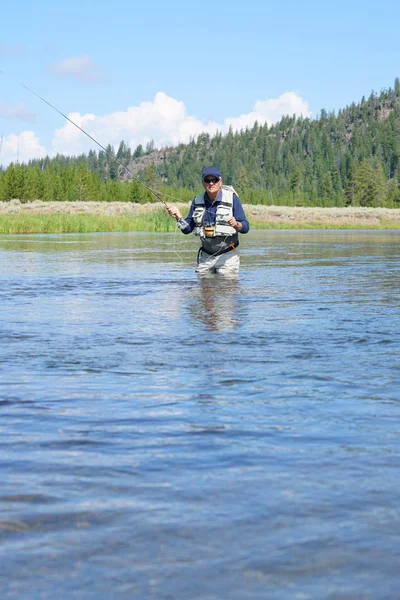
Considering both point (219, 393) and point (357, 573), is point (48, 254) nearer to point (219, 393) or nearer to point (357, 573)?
point (219, 393)

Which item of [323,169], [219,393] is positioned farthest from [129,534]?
[323,169]

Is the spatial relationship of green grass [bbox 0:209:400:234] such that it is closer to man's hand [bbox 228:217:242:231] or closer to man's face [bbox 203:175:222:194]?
man's face [bbox 203:175:222:194]

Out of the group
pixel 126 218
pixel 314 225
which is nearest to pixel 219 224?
pixel 126 218

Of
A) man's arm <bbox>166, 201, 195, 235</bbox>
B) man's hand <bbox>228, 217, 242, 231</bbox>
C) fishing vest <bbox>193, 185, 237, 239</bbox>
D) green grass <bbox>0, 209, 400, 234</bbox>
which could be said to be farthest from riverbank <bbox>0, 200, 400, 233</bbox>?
man's hand <bbox>228, 217, 242, 231</bbox>

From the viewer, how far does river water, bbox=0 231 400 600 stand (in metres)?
2.54

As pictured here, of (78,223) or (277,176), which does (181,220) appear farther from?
(277,176)

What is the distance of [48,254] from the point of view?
21938mm

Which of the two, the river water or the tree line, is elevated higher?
the tree line

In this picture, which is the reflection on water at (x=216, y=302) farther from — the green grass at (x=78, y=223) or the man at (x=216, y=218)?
the green grass at (x=78, y=223)

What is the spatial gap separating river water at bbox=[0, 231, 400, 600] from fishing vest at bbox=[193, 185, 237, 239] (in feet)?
13.5

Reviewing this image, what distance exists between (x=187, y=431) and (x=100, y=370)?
1878 millimetres

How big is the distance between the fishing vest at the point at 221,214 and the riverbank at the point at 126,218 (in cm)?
2644

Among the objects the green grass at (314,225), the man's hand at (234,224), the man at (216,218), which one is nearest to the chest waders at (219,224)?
the man at (216,218)

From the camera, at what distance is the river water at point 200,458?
2.54 m
